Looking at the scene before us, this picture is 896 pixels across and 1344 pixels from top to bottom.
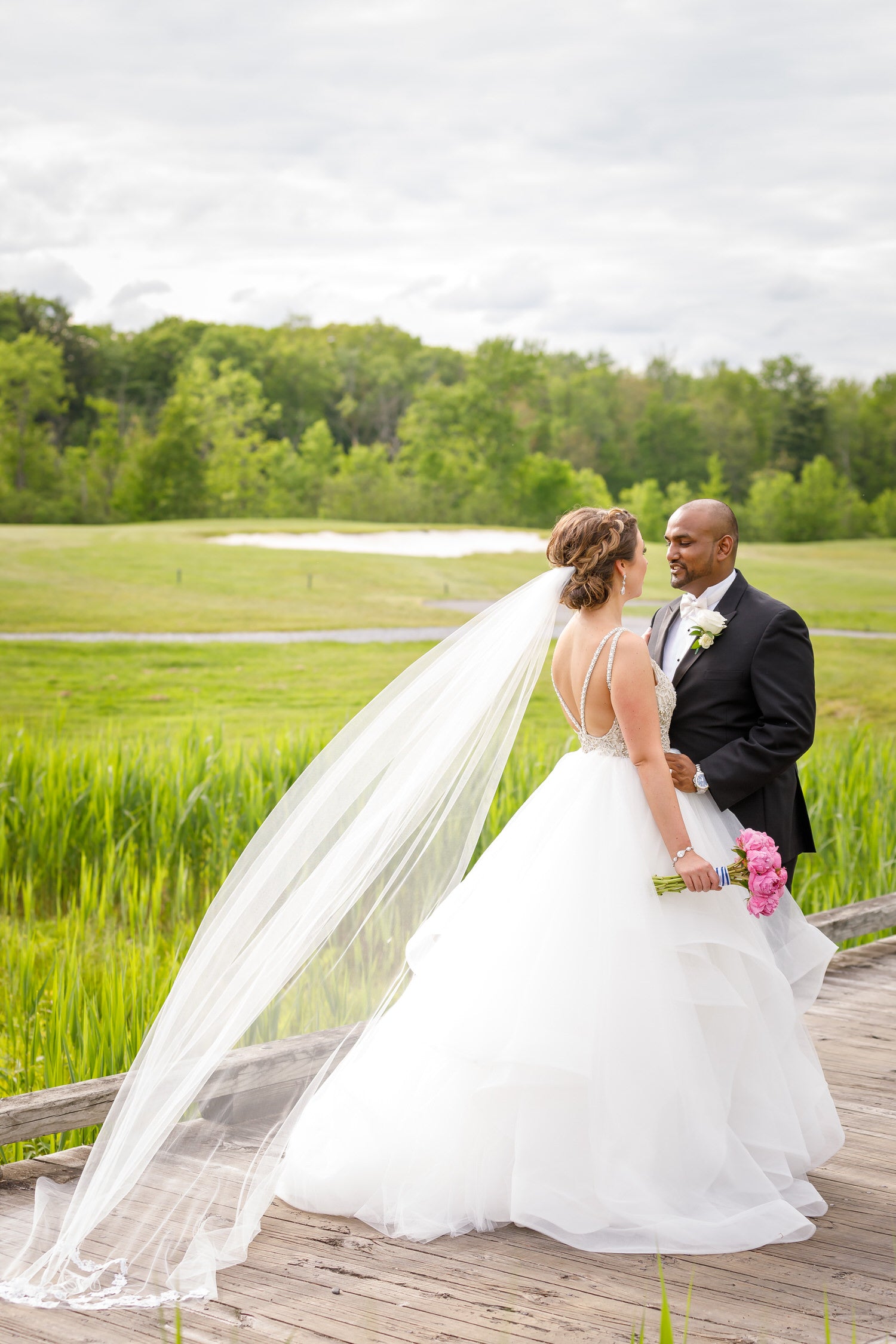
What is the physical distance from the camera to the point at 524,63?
18125 mm

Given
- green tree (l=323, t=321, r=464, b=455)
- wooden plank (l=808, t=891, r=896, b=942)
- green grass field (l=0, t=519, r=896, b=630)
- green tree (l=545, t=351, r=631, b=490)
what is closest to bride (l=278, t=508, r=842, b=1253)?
wooden plank (l=808, t=891, r=896, b=942)

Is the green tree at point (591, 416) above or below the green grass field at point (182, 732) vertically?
above

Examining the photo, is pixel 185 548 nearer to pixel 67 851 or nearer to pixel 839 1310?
pixel 67 851

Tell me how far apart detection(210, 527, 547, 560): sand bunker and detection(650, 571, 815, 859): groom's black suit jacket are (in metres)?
15.7

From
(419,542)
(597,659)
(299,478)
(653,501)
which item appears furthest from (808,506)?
(597,659)

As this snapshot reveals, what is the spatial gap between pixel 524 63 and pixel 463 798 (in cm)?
1767

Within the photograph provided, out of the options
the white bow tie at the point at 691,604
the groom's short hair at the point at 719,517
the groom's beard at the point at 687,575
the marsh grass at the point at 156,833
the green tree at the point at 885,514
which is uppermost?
the green tree at the point at 885,514

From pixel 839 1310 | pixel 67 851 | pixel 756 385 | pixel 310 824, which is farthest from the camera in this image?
pixel 756 385


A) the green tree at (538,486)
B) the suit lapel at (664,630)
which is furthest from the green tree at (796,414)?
the suit lapel at (664,630)

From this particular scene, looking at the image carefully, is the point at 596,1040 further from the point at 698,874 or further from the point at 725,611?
the point at 725,611

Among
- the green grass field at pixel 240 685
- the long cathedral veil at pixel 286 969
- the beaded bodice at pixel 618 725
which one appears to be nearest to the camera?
the long cathedral veil at pixel 286 969

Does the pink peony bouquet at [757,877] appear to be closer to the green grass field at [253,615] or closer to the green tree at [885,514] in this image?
the green grass field at [253,615]

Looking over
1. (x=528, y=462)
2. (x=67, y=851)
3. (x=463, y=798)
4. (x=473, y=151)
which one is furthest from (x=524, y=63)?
(x=463, y=798)

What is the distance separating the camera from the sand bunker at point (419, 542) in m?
18.8
